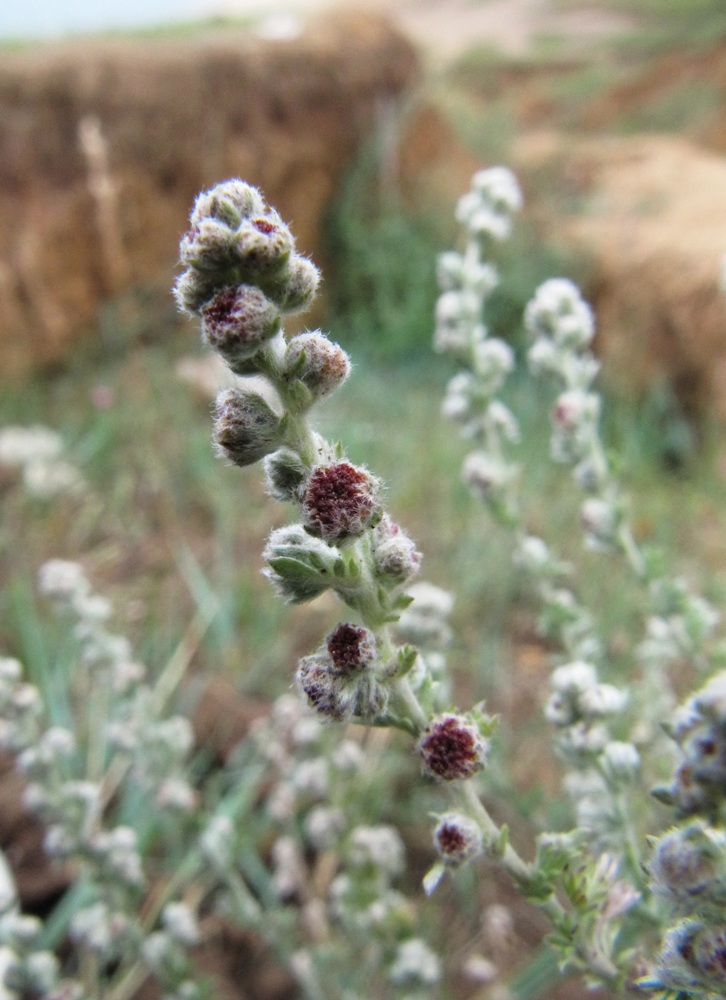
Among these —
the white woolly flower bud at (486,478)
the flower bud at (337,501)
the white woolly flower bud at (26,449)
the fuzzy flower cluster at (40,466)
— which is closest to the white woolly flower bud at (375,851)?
the white woolly flower bud at (486,478)

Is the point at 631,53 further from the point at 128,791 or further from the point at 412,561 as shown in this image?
the point at 412,561

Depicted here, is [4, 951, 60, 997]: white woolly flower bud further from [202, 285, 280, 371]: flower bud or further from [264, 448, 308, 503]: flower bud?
[202, 285, 280, 371]: flower bud

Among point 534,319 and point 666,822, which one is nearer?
point 534,319

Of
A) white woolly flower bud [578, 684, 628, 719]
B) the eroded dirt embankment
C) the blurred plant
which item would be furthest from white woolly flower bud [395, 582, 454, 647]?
the eroded dirt embankment

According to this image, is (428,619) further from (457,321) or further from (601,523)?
(457,321)

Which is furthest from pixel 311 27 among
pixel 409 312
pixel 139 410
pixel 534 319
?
pixel 534 319

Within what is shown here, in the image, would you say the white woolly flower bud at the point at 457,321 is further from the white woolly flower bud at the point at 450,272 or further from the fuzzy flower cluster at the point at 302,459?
the fuzzy flower cluster at the point at 302,459
